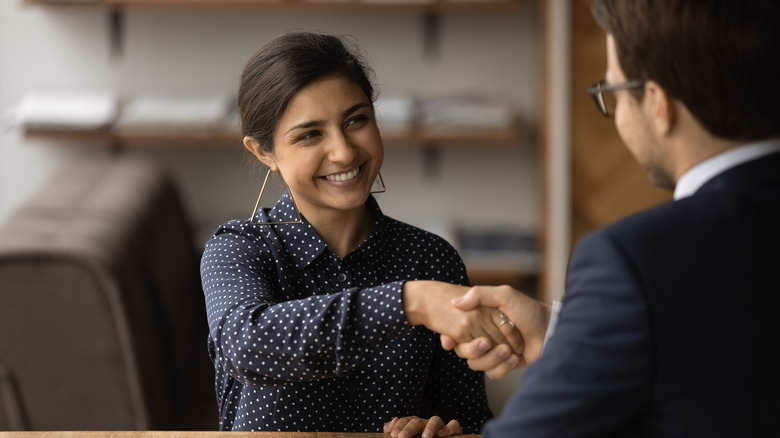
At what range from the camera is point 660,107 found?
997 mm

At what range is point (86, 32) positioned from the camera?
385cm

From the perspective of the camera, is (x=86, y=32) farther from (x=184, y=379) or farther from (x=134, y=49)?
(x=184, y=379)

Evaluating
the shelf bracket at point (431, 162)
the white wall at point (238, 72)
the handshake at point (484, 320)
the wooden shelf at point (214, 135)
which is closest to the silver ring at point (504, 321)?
the handshake at point (484, 320)

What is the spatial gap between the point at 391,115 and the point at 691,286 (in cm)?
275

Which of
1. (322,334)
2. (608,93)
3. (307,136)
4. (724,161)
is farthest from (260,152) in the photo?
(724,161)

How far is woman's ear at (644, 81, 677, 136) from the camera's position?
3.25 feet

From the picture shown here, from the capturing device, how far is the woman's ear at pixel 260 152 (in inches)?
63.3

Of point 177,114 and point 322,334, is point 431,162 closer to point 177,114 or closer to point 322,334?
point 177,114

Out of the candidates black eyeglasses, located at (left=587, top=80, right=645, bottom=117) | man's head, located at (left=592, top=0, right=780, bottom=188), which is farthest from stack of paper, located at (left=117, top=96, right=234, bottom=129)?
man's head, located at (left=592, top=0, right=780, bottom=188)

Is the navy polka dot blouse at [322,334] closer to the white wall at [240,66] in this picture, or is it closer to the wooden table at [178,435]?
the wooden table at [178,435]

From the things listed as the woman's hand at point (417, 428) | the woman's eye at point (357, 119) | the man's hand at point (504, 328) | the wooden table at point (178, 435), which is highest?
the woman's eye at point (357, 119)

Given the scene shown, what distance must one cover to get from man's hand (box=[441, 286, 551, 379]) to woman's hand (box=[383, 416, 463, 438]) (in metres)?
0.11

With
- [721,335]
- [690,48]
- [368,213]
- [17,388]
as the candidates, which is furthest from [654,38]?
[17,388]

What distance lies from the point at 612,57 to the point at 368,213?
0.69 metres
